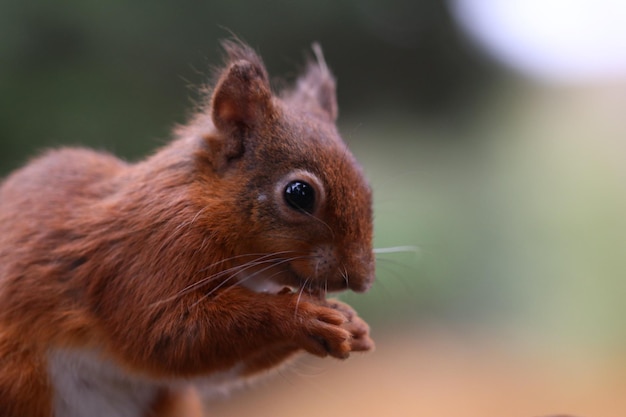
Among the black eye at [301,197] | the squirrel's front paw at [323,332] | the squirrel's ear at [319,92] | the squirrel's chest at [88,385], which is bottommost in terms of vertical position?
the squirrel's chest at [88,385]

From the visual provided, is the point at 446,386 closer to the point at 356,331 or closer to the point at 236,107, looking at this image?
the point at 356,331

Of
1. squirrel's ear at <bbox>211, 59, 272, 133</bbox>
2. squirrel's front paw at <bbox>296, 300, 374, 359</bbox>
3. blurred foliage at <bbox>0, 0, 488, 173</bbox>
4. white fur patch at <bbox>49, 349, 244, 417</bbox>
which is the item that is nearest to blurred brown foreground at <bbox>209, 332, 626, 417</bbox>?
white fur patch at <bbox>49, 349, 244, 417</bbox>

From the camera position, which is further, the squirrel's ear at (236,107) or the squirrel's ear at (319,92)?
the squirrel's ear at (319,92)

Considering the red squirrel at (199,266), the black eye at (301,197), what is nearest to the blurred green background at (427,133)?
the red squirrel at (199,266)

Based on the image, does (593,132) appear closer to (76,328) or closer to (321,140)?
(321,140)

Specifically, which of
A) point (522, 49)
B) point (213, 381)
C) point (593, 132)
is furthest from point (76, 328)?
point (593, 132)

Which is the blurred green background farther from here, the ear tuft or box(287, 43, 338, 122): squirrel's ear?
the ear tuft

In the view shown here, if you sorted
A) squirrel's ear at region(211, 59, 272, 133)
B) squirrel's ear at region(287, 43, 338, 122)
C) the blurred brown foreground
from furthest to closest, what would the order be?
the blurred brown foreground < squirrel's ear at region(287, 43, 338, 122) < squirrel's ear at region(211, 59, 272, 133)

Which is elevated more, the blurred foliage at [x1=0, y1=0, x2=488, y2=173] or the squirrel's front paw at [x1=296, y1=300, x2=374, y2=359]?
the blurred foliage at [x1=0, y1=0, x2=488, y2=173]

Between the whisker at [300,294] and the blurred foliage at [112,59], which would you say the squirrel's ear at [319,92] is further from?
the blurred foliage at [112,59]
